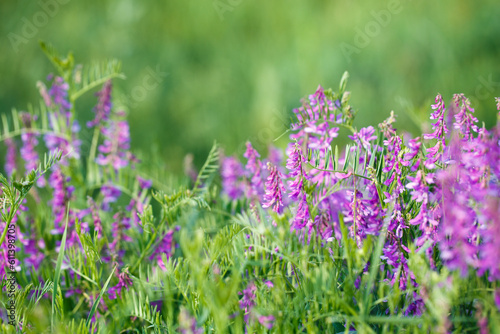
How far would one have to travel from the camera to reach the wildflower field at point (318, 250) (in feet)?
3.70

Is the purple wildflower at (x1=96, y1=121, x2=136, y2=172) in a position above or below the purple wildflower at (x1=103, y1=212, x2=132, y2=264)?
above

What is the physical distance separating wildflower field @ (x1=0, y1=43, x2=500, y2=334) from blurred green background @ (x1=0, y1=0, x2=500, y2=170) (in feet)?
5.64

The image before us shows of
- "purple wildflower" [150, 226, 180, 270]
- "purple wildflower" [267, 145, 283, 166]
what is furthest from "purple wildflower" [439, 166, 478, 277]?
"purple wildflower" [267, 145, 283, 166]

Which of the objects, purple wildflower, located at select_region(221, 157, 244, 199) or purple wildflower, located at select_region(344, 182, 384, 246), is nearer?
purple wildflower, located at select_region(344, 182, 384, 246)

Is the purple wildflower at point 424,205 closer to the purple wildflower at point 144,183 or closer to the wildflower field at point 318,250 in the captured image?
the wildflower field at point 318,250

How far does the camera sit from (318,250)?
56.6 inches

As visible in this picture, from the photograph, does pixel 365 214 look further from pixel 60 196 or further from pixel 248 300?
pixel 60 196

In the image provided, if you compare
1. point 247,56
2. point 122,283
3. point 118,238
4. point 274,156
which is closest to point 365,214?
point 122,283

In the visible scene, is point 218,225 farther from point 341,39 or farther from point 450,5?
point 450,5

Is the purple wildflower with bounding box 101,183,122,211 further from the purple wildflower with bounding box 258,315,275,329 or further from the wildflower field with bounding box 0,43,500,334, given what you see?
the purple wildflower with bounding box 258,315,275,329

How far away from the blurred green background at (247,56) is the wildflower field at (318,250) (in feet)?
5.64

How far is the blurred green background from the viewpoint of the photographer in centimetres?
371

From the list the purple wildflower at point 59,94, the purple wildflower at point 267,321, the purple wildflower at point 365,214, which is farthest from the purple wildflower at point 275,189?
the purple wildflower at point 59,94

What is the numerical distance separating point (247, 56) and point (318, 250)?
10.1 ft
